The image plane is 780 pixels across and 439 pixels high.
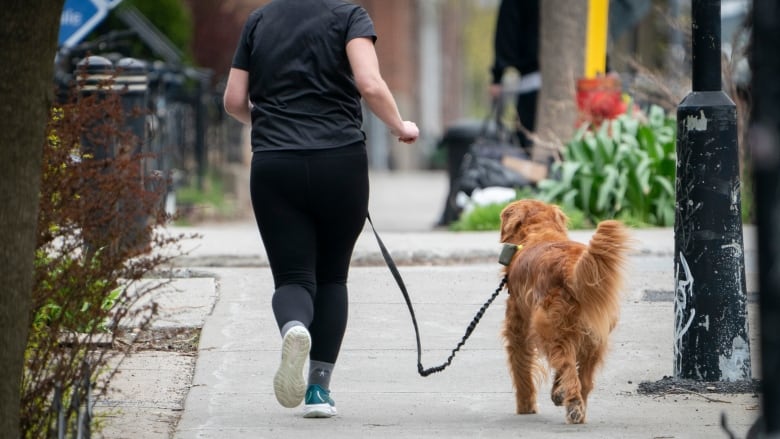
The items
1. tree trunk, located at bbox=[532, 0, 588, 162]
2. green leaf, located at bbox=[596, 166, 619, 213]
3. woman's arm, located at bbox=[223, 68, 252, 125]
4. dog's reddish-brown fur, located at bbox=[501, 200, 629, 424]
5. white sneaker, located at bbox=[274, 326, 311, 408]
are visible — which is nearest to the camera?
white sneaker, located at bbox=[274, 326, 311, 408]

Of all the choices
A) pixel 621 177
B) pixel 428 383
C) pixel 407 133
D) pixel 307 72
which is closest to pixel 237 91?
pixel 307 72

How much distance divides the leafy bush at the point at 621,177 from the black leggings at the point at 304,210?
5820 millimetres

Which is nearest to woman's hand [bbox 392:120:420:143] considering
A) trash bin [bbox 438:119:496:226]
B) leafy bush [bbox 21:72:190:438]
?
leafy bush [bbox 21:72:190:438]

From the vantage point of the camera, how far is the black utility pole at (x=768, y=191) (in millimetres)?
2348

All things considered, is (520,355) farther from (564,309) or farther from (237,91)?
(237,91)

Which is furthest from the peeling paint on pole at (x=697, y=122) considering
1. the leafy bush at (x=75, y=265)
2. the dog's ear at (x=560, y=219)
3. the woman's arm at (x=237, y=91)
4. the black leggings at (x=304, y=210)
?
the leafy bush at (x=75, y=265)

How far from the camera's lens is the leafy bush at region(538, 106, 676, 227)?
35.1ft

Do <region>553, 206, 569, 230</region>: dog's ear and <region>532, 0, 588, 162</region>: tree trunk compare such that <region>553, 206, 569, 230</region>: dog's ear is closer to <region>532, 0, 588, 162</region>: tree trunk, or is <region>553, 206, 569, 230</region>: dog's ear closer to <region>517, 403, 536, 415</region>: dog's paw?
<region>517, 403, 536, 415</region>: dog's paw

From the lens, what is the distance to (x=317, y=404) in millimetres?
5250

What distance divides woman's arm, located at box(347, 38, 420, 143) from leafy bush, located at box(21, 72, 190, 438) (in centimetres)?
87

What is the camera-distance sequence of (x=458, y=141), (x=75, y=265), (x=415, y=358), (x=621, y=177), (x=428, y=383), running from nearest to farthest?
(x=75, y=265)
(x=428, y=383)
(x=415, y=358)
(x=621, y=177)
(x=458, y=141)

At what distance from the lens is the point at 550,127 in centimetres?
1277

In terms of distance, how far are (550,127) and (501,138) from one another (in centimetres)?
95

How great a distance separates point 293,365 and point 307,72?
112 centimetres
